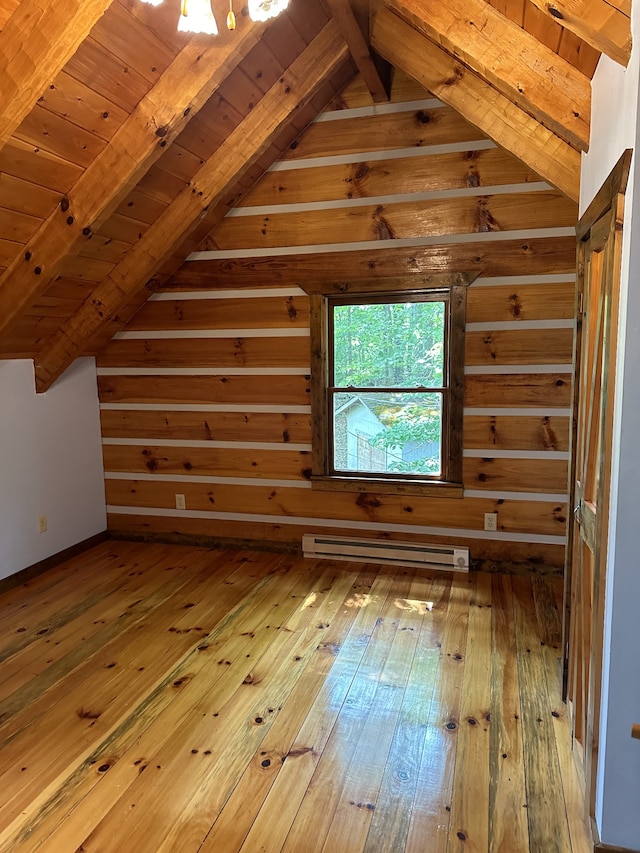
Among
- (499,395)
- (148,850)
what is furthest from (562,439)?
(148,850)

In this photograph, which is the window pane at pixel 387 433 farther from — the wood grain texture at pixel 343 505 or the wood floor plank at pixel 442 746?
the wood floor plank at pixel 442 746

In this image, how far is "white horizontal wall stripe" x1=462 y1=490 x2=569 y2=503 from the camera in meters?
3.39

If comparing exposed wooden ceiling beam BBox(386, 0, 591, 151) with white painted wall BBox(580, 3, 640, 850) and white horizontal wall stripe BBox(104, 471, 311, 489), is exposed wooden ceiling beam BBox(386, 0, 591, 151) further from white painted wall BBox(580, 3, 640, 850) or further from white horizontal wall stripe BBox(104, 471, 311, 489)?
white horizontal wall stripe BBox(104, 471, 311, 489)

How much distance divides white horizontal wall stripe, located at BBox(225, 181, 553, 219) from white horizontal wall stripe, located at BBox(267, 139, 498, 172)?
0.23 metres

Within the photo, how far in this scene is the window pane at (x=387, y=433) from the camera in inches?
142

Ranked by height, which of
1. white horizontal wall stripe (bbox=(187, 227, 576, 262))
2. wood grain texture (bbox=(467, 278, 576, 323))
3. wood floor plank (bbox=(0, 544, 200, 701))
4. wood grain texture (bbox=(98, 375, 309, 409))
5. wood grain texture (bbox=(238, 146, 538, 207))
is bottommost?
wood floor plank (bbox=(0, 544, 200, 701))

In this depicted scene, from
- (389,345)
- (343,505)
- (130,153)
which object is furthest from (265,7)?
(343,505)

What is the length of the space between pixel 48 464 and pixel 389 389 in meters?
2.47

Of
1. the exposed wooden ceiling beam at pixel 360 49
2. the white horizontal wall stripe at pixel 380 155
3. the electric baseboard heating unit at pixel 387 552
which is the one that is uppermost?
the exposed wooden ceiling beam at pixel 360 49

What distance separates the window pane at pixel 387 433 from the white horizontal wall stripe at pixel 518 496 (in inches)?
10.9

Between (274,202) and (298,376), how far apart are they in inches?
47.2

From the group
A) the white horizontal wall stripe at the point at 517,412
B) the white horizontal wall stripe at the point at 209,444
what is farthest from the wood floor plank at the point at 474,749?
the white horizontal wall stripe at the point at 209,444

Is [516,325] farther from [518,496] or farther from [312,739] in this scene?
[312,739]

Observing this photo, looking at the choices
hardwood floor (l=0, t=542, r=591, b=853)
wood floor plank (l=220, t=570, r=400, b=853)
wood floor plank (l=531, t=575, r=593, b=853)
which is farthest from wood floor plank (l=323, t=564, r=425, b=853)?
wood floor plank (l=531, t=575, r=593, b=853)
